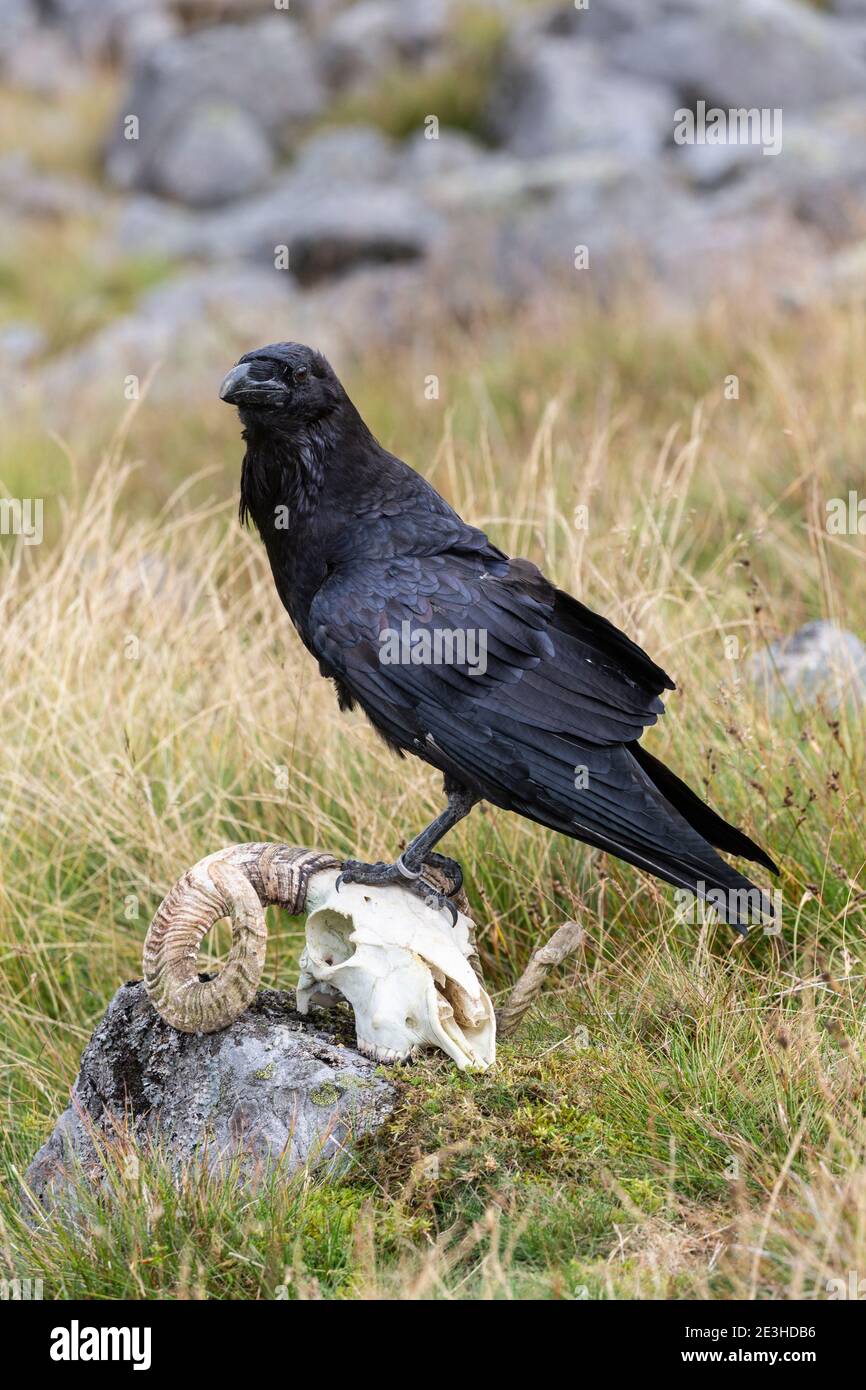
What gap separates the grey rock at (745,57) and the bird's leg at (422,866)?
14.0m

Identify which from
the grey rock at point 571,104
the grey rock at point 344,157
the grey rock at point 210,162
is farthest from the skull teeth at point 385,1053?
the grey rock at point 210,162

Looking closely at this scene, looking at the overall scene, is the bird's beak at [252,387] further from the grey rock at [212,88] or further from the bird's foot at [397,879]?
the grey rock at [212,88]

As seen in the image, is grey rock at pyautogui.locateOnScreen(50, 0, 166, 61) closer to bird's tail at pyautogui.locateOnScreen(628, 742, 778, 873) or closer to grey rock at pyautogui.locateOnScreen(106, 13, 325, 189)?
grey rock at pyautogui.locateOnScreen(106, 13, 325, 189)

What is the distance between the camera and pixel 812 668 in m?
4.83

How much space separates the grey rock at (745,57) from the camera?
51.8ft

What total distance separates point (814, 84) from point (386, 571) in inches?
576

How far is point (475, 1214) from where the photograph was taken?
2.96 meters

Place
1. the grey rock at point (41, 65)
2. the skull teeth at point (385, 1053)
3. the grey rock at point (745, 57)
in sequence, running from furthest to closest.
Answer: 1. the grey rock at point (41, 65)
2. the grey rock at point (745, 57)
3. the skull teeth at point (385, 1053)

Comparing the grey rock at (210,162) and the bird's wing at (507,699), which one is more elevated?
the grey rock at (210,162)

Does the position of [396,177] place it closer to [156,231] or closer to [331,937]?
[156,231]

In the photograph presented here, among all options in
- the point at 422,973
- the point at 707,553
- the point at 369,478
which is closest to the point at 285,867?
the point at 422,973

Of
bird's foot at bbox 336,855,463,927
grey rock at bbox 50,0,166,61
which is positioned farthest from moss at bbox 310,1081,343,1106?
grey rock at bbox 50,0,166,61

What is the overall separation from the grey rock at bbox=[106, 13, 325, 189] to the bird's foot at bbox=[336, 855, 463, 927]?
16.3m

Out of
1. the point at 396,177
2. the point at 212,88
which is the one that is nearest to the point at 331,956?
the point at 396,177
